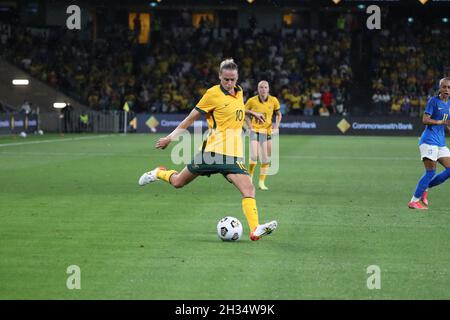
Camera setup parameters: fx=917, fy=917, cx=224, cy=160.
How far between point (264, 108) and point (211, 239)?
9.07 meters

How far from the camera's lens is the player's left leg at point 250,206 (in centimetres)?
1162

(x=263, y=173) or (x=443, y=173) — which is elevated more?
(x=443, y=173)

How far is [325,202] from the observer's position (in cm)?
1661

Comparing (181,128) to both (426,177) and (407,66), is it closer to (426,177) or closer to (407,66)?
(426,177)

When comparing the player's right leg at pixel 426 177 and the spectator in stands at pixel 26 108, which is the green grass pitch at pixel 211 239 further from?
the spectator in stands at pixel 26 108

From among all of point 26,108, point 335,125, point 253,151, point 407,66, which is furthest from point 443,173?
point 407,66

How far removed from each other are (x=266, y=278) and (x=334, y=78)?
46699 millimetres

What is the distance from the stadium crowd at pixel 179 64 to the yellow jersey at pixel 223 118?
39615mm

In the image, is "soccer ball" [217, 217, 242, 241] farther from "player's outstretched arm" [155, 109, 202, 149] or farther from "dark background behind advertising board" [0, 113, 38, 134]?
"dark background behind advertising board" [0, 113, 38, 134]

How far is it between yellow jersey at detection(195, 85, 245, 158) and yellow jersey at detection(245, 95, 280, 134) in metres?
8.60

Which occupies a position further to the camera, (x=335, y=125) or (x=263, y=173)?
(x=335, y=125)

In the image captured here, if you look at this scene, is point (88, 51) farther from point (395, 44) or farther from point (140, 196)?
point (140, 196)

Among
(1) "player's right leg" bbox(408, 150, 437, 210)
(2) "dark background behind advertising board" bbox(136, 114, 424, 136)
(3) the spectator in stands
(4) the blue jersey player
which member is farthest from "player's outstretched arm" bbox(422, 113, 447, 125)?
(2) "dark background behind advertising board" bbox(136, 114, 424, 136)

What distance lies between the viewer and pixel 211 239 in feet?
39.0
